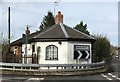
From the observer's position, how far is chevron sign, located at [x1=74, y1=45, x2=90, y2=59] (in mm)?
31178

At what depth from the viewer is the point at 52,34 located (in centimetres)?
3209

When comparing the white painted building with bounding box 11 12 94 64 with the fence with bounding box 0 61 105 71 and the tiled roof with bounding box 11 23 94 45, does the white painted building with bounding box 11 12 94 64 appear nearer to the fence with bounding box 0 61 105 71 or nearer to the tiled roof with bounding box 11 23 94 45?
the tiled roof with bounding box 11 23 94 45

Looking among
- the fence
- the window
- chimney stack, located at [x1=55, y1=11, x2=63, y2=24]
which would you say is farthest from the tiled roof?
the fence

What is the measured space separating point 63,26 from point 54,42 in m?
4.44

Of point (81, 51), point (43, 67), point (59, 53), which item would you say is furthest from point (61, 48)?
point (43, 67)

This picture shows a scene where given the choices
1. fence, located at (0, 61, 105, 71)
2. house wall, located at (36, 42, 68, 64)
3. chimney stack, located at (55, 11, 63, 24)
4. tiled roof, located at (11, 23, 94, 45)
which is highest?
chimney stack, located at (55, 11, 63, 24)

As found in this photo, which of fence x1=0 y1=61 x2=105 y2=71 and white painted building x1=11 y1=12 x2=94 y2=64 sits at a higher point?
white painted building x1=11 y1=12 x2=94 y2=64

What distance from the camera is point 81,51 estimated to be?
31406 mm

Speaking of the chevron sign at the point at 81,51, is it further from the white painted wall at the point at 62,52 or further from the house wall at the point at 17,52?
the house wall at the point at 17,52

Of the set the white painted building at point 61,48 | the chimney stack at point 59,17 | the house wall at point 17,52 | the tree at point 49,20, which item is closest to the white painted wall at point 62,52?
the white painted building at point 61,48

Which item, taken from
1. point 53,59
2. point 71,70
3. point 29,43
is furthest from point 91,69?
point 29,43

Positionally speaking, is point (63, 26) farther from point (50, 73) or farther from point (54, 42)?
point (50, 73)

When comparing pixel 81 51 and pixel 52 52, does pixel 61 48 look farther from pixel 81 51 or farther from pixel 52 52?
pixel 81 51

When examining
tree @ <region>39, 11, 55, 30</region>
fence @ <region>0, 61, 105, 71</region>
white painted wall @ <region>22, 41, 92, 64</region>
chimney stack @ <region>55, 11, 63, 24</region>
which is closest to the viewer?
fence @ <region>0, 61, 105, 71</region>
